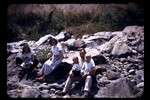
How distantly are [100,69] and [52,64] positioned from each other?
89 centimetres

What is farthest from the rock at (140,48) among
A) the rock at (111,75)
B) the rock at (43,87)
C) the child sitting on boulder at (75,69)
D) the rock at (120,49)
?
the rock at (43,87)

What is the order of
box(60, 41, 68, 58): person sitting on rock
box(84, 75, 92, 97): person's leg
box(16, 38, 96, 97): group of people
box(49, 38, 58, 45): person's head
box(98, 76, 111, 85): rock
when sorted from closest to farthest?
box(84, 75, 92, 97): person's leg < box(16, 38, 96, 97): group of people < box(98, 76, 111, 85): rock < box(49, 38, 58, 45): person's head < box(60, 41, 68, 58): person sitting on rock

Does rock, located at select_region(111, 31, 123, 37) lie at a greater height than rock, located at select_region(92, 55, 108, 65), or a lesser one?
greater

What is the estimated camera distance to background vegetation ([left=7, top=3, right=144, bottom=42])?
6.74 meters

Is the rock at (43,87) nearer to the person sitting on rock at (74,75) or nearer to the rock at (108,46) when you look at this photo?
the person sitting on rock at (74,75)

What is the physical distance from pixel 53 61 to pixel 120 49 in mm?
1276

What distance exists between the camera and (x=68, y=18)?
6.93 m

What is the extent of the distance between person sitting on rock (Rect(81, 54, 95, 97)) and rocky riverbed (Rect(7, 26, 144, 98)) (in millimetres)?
140

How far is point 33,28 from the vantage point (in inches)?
275

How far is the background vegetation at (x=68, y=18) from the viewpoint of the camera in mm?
6738

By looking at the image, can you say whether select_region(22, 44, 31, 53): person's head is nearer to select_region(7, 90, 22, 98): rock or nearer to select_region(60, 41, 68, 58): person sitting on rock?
select_region(60, 41, 68, 58): person sitting on rock

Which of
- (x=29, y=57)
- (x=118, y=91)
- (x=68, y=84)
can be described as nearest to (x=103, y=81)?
(x=118, y=91)

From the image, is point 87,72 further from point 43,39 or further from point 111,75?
point 43,39

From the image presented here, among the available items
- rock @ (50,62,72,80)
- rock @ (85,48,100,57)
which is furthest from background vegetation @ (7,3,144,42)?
rock @ (50,62,72,80)
